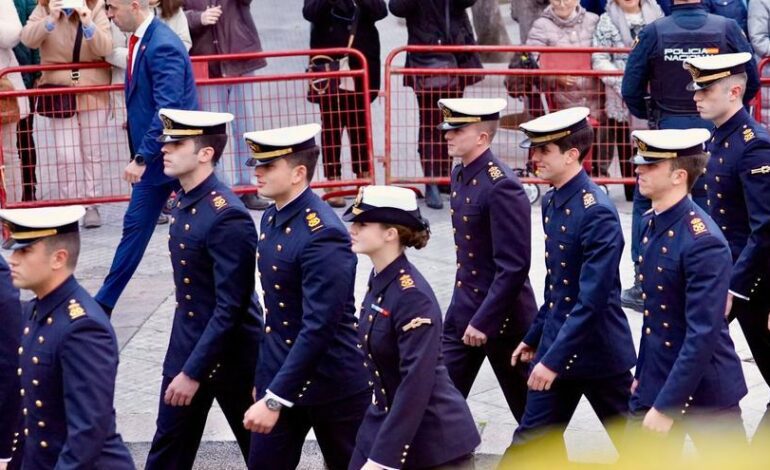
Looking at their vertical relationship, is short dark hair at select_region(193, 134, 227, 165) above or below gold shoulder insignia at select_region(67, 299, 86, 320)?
above

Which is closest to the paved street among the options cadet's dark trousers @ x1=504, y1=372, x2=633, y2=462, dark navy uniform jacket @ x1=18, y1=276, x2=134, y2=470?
cadet's dark trousers @ x1=504, y1=372, x2=633, y2=462

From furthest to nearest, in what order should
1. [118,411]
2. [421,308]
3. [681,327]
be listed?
[118,411] → [681,327] → [421,308]

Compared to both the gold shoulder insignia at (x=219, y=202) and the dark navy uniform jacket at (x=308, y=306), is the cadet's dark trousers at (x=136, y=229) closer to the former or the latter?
the gold shoulder insignia at (x=219, y=202)

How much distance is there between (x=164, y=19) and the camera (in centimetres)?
1130

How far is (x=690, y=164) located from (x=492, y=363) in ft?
5.30

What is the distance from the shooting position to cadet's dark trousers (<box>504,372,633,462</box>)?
6.28 m

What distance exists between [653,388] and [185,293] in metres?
2.05

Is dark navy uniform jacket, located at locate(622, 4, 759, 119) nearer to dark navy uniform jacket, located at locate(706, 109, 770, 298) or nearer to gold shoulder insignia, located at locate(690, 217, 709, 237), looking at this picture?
dark navy uniform jacket, located at locate(706, 109, 770, 298)

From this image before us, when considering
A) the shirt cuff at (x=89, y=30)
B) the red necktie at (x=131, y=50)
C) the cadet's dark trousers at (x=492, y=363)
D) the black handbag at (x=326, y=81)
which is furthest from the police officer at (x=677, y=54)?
the shirt cuff at (x=89, y=30)

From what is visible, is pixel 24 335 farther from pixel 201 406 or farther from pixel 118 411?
pixel 118 411

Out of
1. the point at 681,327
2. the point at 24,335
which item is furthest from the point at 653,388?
the point at 24,335

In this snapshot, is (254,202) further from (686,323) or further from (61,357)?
(61,357)

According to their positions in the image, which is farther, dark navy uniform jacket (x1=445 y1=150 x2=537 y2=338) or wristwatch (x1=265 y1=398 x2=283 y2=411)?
dark navy uniform jacket (x1=445 y1=150 x2=537 y2=338)

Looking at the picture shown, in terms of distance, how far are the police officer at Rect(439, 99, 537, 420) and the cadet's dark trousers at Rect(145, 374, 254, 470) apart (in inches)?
41.6
